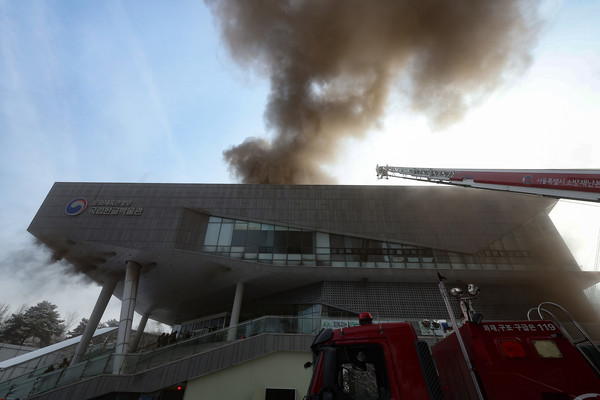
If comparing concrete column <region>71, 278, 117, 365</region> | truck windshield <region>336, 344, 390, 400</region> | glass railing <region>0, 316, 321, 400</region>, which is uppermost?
concrete column <region>71, 278, 117, 365</region>

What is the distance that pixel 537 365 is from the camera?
3748 millimetres

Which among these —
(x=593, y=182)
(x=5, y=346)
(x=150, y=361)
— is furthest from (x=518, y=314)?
(x=5, y=346)

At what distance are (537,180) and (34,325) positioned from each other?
7087 centimetres

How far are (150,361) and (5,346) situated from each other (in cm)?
3333

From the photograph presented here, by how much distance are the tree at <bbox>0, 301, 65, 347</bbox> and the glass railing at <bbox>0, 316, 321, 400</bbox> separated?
4844 cm

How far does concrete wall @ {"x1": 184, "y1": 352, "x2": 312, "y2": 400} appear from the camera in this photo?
12367 mm

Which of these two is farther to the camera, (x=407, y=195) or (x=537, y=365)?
(x=407, y=195)

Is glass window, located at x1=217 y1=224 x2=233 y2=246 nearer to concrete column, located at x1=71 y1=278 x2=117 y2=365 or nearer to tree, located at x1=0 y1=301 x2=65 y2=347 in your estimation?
concrete column, located at x1=71 y1=278 x2=117 y2=365

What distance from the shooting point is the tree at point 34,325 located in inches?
1777

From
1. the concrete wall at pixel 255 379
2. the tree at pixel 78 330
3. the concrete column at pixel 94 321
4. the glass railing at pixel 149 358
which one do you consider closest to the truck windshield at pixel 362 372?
the concrete wall at pixel 255 379

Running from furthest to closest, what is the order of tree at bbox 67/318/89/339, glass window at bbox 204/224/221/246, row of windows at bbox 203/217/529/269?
1. tree at bbox 67/318/89/339
2. glass window at bbox 204/224/221/246
3. row of windows at bbox 203/217/529/269

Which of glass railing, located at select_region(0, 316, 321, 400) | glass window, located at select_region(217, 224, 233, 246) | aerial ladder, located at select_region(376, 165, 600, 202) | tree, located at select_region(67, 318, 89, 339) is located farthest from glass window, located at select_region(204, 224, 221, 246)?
tree, located at select_region(67, 318, 89, 339)

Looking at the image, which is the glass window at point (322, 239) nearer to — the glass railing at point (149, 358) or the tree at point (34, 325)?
the glass railing at point (149, 358)

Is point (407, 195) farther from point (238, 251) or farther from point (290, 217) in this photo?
point (238, 251)
